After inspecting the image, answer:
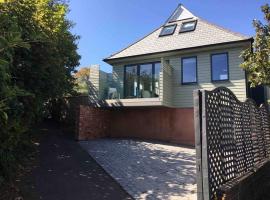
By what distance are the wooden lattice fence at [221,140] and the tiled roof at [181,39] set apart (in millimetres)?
8711

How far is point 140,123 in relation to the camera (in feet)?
59.7

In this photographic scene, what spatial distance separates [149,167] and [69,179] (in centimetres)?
320

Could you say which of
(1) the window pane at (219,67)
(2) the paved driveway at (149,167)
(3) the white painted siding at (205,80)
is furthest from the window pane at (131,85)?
(1) the window pane at (219,67)

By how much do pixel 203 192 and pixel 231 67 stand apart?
12067 mm

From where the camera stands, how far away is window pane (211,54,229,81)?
16302 mm

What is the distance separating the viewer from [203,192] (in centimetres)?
522

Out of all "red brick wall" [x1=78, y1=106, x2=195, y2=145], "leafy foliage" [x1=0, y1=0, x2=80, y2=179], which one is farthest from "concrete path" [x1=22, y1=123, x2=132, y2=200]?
"red brick wall" [x1=78, y1=106, x2=195, y2=145]

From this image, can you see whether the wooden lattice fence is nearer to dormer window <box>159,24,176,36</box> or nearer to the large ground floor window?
the large ground floor window

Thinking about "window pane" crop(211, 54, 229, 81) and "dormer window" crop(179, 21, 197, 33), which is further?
"dormer window" crop(179, 21, 197, 33)

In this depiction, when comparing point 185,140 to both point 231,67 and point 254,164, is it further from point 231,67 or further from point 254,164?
point 254,164

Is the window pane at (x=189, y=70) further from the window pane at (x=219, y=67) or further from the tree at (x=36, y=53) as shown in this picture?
the tree at (x=36, y=53)

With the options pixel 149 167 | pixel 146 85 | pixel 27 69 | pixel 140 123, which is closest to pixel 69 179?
pixel 149 167

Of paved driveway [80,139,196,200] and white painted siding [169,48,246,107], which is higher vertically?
white painted siding [169,48,246,107]

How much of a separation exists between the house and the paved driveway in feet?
7.05
